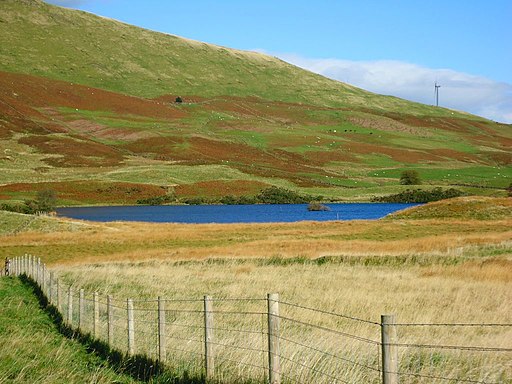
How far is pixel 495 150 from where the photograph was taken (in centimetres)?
19788

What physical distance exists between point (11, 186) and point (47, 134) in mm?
42512

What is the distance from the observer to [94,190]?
12325 centimetres

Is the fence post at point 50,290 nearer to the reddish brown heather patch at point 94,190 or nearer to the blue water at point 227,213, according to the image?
the blue water at point 227,213

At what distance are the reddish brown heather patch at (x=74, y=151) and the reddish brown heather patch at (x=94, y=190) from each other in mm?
16483

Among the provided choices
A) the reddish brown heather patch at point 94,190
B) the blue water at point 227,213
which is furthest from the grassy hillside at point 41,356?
the reddish brown heather patch at point 94,190

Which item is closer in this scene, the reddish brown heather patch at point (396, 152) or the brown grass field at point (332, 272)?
the brown grass field at point (332, 272)

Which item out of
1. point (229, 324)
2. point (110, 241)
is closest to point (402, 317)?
point (229, 324)

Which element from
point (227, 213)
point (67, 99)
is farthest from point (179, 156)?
point (227, 213)

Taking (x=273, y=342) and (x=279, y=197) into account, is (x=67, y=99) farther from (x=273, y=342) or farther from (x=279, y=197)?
(x=273, y=342)

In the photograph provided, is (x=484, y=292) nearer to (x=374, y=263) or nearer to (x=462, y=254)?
(x=374, y=263)

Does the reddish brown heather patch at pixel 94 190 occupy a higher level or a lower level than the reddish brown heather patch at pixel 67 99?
lower

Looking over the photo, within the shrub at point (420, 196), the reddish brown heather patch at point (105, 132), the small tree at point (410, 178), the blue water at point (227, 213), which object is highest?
the reddish brown heather patch at point (105, 132)

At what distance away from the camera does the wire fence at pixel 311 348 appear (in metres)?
9.74

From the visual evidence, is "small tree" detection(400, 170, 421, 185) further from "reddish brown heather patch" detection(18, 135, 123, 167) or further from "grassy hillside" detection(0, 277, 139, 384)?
"grassy hillside" detection(0, 277, 139, 384)
